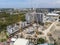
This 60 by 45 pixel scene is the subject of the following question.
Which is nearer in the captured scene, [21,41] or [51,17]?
[21,41]

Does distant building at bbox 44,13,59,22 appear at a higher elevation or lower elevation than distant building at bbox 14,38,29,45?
higher

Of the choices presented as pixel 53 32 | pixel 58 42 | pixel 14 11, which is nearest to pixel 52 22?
pixel 53 32

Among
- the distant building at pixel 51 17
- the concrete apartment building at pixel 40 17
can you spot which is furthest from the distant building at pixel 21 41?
the distant building at pixel 51 17

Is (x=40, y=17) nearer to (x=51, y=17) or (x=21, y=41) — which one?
(x=51, y=17)

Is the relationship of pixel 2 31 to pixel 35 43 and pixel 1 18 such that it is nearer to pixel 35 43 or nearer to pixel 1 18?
pixel 1 18

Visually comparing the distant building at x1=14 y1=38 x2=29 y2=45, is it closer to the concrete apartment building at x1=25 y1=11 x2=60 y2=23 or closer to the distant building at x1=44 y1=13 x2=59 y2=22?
the concrete apartment building at x1=25 y1=11 x2=60 y2=23

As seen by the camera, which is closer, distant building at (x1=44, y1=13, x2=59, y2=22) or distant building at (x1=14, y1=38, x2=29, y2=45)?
distant building at (x1=14, y1=38, x2=29, y2=45)

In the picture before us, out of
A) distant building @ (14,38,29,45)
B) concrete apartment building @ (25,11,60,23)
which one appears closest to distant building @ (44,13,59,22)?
concrete apartment building @ (25,11,60,23)

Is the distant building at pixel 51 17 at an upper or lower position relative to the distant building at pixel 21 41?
upper

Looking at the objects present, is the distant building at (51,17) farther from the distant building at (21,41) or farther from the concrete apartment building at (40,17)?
the distant building at (21,41)

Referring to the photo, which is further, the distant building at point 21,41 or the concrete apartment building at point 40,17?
the concrete apartment building at point 40,17

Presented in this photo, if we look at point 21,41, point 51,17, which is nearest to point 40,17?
point 51,17
